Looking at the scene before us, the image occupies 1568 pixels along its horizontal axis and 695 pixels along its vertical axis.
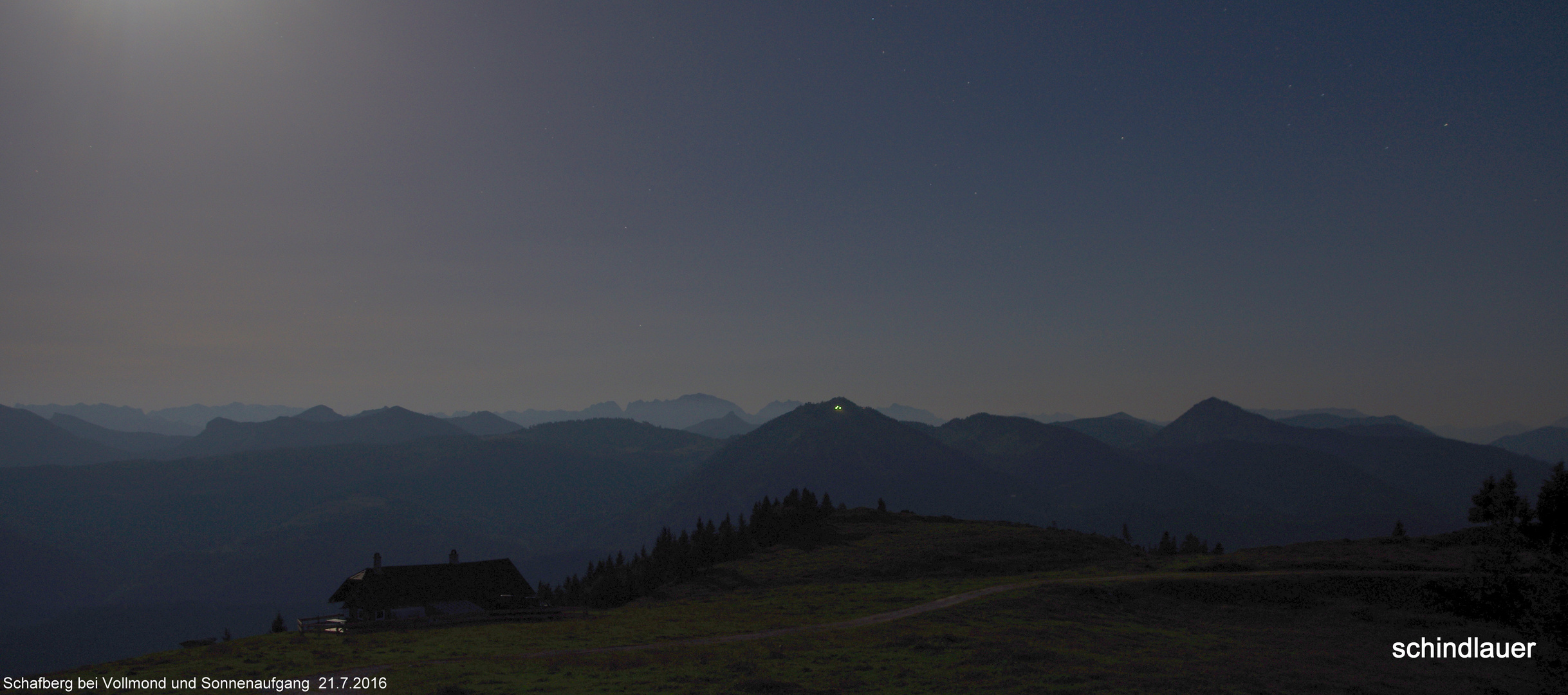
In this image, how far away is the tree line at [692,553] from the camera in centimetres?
11456

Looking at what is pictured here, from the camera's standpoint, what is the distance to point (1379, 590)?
64.9 meters

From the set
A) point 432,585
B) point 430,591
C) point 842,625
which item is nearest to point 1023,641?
point 842,625

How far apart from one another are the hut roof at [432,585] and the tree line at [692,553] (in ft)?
86.5

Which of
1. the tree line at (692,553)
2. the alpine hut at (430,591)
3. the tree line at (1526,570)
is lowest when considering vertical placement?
the tree line at (692,553)

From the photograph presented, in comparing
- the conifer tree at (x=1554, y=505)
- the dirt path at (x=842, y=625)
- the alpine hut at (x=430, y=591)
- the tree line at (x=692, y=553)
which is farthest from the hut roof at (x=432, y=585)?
the conifer tree at (x=1554, y=505)

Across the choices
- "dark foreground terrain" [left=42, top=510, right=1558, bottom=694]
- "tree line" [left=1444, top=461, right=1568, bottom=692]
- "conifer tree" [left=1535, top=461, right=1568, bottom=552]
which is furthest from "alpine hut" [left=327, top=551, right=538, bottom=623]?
"conifer tree" [left=1535, top=461, right=1568, bottom=552]

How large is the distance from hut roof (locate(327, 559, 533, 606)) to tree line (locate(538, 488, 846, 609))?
26375mm

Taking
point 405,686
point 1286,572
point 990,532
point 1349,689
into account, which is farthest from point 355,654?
point 990,532

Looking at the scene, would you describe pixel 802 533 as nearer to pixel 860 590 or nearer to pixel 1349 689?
pixel 860 590

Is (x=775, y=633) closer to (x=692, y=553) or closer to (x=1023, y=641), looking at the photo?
(x=1023, y=641)

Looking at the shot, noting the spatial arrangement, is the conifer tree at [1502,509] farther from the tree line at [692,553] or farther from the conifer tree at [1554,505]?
the tree line at [692,553]

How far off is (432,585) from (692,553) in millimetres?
58726

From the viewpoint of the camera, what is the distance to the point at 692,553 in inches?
5226

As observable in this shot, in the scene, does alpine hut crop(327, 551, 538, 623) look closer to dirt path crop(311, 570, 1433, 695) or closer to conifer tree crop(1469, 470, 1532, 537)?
dirt path crop(311, 570, 1433, 695)
